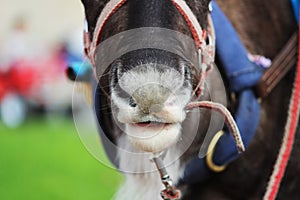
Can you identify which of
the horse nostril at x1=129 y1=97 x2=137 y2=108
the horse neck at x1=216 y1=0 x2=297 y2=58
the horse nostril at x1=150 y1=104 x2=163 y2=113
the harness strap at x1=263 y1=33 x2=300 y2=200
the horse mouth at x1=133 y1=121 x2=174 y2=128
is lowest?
the harness strap at x1=263 y1=33 x2=300 y2=200

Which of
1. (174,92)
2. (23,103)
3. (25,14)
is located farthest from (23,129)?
(174,92)

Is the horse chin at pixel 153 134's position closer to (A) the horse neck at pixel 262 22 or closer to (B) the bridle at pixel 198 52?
(B) the bridle at pixel 198 52

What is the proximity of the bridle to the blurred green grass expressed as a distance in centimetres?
310

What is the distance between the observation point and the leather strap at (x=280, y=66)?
11.5 feet

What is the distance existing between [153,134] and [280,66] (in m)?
0.99

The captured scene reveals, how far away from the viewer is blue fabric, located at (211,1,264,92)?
3404 mm

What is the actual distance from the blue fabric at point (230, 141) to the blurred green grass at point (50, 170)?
283 centimetres

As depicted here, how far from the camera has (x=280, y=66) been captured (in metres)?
3.57

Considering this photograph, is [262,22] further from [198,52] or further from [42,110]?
[42,110]

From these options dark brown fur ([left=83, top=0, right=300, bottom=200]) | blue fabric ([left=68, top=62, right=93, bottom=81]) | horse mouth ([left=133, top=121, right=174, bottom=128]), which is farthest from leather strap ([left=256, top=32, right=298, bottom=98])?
horse mouth ([left=133, top=121, right=174, bottom=128])

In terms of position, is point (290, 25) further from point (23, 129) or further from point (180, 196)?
point (23, 129)

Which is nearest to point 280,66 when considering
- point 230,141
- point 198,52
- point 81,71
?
point 230,141

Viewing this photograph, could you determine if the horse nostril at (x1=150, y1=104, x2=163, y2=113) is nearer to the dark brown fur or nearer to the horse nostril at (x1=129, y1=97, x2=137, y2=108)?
the horse nostril at (x1=129, y1=97, x2=137, y2=108)

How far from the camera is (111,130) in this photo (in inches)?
131
